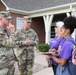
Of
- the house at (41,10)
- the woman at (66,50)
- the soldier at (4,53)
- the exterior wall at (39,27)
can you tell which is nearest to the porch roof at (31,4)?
the house at (41,10)

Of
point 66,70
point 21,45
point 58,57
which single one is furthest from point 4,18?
point 21,45

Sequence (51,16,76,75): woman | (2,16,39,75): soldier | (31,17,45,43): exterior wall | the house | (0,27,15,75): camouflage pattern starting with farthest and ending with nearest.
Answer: (31,17,45,43): exterior wall → the house → (2,16,39,75): soldier → (0,27,15,75): camouflage pattern → (51,16,76,75): woman

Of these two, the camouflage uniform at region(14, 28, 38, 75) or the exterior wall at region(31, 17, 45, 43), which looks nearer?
the camouflage uniform at region(14, 28, 38, 75)

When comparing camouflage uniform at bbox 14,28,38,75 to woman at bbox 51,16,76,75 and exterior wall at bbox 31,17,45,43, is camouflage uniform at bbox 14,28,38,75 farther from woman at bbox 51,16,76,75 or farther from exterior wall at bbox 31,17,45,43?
exterior wall at bbox 31,17,45,43

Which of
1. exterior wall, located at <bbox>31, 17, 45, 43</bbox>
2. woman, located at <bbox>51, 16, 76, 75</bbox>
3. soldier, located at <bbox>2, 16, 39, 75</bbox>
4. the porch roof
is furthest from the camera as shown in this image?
exterior wall, located at <bbox>31, 17, 45, 43</bbox>

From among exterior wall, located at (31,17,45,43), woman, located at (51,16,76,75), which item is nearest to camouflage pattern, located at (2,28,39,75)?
woman, located at (51,16,76,75)

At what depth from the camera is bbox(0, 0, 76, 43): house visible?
1525 cm

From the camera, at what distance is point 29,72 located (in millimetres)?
5312

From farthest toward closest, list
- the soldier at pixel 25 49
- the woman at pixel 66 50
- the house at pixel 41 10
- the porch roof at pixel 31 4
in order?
the porch roof at pixel 31 4 → the house at pixel 41 10 → the soldier at pixel 25 49 → the woman at pixel 66 50

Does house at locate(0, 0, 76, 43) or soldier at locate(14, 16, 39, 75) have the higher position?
house at locate(0, 0, 76, 43)

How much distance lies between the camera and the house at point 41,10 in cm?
1525

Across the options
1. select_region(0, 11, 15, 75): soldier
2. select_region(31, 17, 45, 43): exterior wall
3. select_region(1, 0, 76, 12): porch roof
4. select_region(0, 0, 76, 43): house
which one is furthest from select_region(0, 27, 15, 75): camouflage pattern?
select_region(31, 17, 45, 43): exterior wall

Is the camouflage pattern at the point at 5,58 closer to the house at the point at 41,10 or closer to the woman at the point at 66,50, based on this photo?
the woman at the point at 66,50

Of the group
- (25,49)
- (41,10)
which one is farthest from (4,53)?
(41,10)
